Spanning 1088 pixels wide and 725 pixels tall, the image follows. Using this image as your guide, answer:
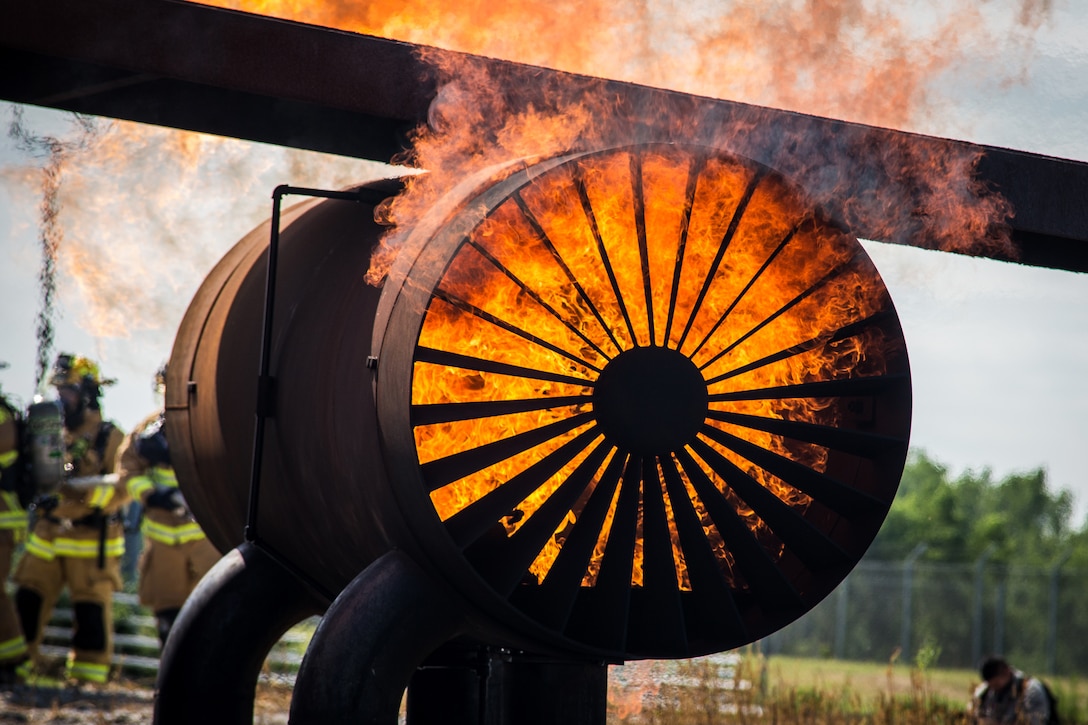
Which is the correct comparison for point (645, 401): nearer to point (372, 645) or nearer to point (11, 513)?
point (372, 645)

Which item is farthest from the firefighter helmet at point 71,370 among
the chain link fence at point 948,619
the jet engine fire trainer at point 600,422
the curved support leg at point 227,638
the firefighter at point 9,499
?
the chain link fence at point 948,619

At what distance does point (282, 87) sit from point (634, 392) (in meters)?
1.39

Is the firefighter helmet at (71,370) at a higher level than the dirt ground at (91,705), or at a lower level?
higher

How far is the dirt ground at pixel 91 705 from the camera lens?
28.5 ft

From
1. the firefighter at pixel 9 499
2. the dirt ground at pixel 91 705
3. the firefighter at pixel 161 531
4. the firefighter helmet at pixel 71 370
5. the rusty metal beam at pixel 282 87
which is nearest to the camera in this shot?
the rusty metal beam at pixel 282 87

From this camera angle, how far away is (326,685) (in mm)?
3375

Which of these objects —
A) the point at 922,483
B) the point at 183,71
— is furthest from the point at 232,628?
the point at 922,483

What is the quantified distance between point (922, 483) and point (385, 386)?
5614 centimetres

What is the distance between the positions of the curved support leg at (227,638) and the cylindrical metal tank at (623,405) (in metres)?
0.76

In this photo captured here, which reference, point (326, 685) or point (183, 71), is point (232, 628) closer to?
point (326, 685)

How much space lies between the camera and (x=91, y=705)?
31.3 ft

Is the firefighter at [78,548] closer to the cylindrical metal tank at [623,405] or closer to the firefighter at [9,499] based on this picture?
the firefighter at [9,499]

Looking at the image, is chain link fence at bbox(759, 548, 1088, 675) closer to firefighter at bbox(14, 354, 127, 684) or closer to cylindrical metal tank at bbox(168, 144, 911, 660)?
firefighter at bbox(14, 354, 127, 684)

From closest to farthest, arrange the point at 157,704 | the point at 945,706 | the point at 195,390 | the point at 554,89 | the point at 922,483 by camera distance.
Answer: the point at 554,89
the point at 157,704
the point at 195,390
the point at 945,706
the point at 922,483
